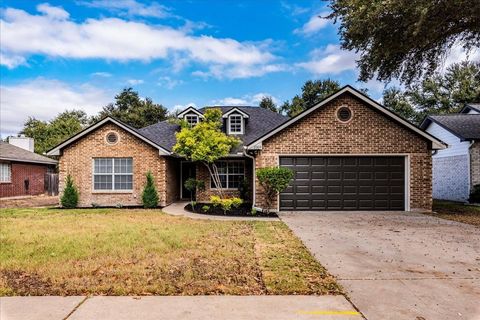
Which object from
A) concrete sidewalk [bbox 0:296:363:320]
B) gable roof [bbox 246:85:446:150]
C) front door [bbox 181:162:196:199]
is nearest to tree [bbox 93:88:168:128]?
front door [bbox 181:162:196:199]

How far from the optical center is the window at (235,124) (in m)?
20.1

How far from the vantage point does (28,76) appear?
67.7 ft

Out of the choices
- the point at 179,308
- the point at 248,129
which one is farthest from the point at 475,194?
the point at 179,308

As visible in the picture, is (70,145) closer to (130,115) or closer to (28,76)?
(28,76)

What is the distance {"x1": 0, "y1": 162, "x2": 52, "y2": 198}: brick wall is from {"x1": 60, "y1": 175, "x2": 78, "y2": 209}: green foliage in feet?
30.0

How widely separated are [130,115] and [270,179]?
110 feet

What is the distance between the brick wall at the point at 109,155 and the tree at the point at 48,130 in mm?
31131

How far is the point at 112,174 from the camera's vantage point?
55.2 feet

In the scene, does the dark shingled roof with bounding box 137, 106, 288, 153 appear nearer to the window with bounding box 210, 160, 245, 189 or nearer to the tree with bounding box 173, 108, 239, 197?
the window with bounding box 210, 160, 245, 189

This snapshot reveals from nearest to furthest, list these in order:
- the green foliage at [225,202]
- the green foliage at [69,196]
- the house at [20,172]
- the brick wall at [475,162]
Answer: the green foliage at [225,202]
the green foliage at [69,196]
the brick wall at [475,162]
the house at [20,172]

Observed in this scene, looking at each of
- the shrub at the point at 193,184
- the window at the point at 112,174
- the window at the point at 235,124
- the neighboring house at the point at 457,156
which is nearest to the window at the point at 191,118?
the window at the point at 235,124

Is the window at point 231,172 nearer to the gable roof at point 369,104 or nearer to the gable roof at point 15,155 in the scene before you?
the gable roof at point 369,104

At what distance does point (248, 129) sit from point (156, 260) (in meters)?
14.6

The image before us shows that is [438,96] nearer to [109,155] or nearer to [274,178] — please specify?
[274,178]
